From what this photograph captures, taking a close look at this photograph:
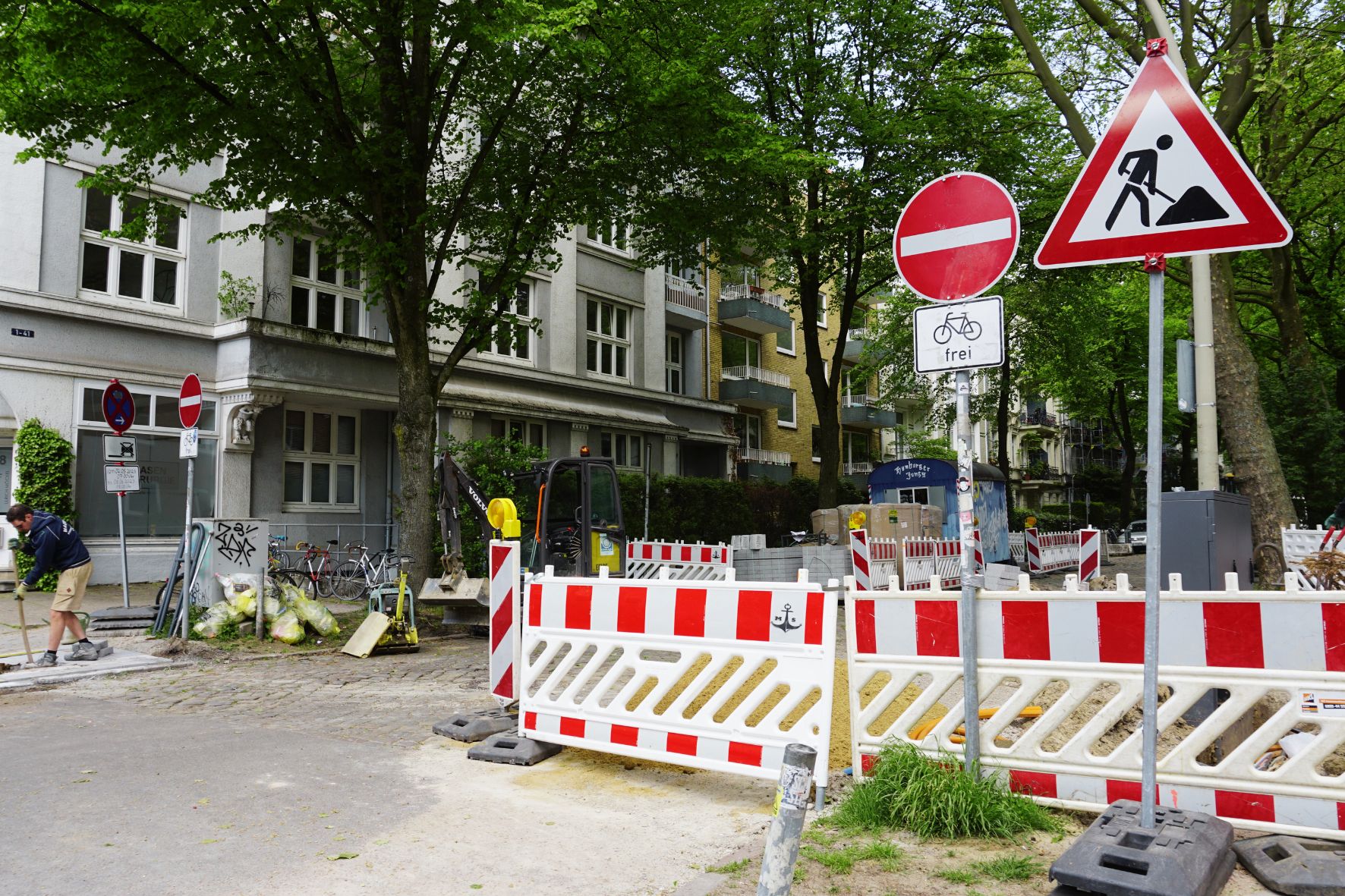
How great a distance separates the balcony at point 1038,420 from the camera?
2867 inches

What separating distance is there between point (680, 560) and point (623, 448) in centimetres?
1135

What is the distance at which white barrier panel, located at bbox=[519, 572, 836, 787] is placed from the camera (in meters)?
5.17

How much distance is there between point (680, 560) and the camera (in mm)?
16766

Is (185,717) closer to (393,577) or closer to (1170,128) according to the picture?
(1170,128)

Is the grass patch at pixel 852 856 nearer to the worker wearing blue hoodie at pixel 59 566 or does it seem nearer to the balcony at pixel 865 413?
the worker wearing blue hoodie at pixel 59 566

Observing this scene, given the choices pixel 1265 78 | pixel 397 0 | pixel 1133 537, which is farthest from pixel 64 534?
pixel 1133 537

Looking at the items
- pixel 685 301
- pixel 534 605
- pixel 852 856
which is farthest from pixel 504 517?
pixel 685 301

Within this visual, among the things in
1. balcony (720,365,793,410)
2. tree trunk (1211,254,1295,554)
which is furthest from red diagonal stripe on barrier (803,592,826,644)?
balcony (720,365,793,410)

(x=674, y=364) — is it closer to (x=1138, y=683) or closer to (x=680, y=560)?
(x=680, y=560)

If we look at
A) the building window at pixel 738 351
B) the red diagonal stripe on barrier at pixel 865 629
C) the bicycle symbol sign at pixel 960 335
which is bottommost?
the red diagonal stripe on barrier at pixel 865 629

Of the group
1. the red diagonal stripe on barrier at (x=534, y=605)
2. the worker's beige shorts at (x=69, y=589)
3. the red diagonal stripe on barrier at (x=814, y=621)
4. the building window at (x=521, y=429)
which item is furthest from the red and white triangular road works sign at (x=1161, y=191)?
the building window at (x=521, y=429)

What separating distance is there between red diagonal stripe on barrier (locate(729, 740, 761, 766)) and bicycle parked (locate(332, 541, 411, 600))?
13.6 meters

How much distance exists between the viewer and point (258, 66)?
41.1 feet

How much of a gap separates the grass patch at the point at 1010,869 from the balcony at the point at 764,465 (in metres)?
28.4
